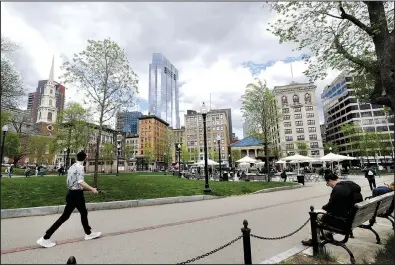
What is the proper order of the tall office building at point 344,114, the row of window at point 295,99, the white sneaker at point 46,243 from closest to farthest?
the white sneaker at point 46,243 < the tall office building at point 344,114 < the row of window at point 295,99

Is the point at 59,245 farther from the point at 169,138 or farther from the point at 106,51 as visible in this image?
the point at 169,138

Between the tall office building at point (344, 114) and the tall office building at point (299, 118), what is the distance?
7.85m

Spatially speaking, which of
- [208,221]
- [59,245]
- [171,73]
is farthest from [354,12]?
[171,73]

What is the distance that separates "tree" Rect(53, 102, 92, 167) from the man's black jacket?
37.1m

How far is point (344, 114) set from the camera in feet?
271

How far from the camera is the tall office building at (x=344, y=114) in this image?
74.1 m

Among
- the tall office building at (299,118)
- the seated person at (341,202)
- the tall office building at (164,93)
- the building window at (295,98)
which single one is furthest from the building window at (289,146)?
the seated person at (341,202)

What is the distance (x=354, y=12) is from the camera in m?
8.26

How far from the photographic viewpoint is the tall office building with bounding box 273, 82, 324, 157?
87188 millimetres

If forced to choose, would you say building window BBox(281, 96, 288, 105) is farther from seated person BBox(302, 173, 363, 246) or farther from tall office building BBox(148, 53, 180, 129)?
seated person BBox(302, 173, 363, 246)

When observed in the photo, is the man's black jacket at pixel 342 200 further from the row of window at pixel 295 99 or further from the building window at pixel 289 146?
the row of window at pixel 295 99

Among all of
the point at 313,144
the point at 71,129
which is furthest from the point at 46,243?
the point at 313,144

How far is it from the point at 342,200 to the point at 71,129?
40995 millimetres

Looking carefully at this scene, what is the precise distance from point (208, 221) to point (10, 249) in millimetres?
5012
